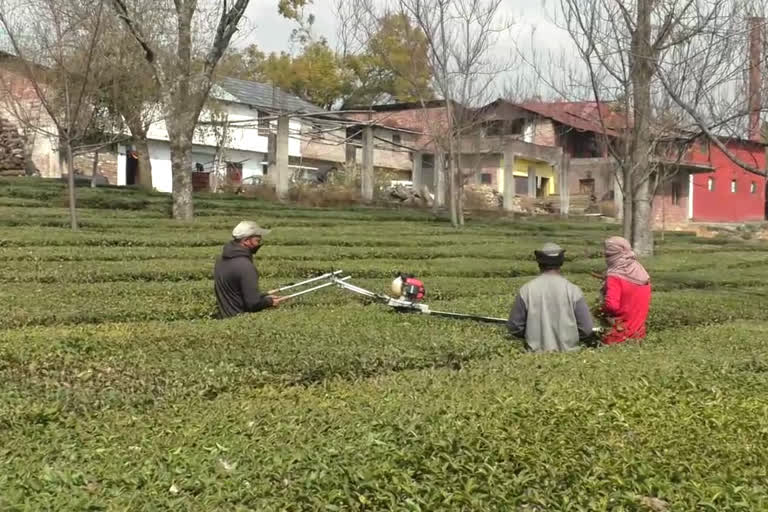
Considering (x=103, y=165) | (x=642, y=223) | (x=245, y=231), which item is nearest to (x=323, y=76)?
(x=103, y=165)

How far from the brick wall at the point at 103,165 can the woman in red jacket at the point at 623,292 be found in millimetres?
32895

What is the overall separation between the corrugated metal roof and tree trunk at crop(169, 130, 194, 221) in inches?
579

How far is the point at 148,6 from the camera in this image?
78.3ft

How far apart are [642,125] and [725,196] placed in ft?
114

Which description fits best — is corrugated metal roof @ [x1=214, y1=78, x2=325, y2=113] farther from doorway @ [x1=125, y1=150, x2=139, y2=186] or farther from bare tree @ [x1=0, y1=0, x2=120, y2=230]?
bare tree @ [x1=0, y1=0, x2=120, y2=230]

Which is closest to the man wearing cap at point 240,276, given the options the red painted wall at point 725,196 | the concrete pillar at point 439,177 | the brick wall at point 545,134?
the concrete pillar at point 439,177

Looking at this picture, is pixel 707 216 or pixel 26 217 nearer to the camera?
pixel 26 217

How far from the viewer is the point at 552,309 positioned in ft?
23.6

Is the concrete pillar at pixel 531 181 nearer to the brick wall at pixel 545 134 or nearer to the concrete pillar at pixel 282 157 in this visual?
the brick wall at pixel 545 134

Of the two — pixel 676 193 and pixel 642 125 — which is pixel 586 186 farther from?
pixel 642 125

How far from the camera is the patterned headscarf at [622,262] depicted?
7758 mm

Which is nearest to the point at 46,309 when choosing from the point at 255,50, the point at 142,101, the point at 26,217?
the point at 26,217

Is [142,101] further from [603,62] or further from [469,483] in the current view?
[469,483]

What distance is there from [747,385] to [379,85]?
160 feet
